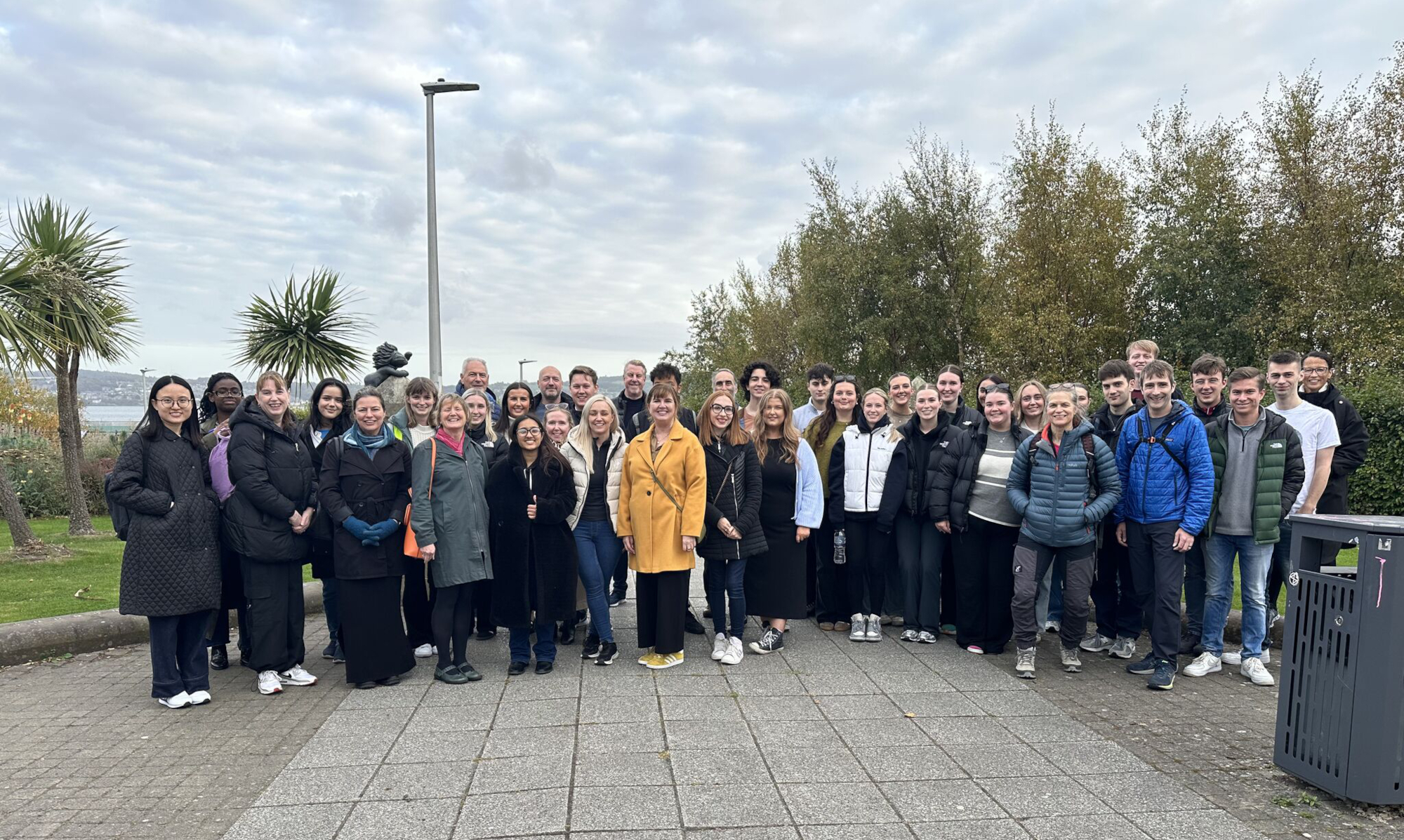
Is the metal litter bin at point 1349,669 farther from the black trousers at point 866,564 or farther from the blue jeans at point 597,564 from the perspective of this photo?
the blue jeans at point 597,564

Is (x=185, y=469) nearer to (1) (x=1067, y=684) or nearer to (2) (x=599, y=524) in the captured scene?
(2) (x=599, y=524)

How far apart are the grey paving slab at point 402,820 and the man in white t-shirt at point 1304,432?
17.9 feet

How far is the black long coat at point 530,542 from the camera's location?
5953mm

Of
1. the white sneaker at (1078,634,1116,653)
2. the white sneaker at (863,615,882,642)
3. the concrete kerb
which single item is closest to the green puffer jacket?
the white sneaker at (1078,634,1116,653)

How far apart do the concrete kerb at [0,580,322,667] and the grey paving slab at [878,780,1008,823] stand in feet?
14.3

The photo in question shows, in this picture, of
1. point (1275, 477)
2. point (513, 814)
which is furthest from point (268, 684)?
point (1275, 477)

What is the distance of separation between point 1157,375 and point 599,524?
392 centimetres

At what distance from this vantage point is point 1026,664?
5.95 meters

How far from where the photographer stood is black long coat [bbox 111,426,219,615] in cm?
524

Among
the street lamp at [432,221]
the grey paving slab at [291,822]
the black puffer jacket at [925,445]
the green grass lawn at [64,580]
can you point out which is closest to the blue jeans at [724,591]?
the black puffer jacket at [925,445]

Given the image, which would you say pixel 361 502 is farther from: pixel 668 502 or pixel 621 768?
pixel 621 768

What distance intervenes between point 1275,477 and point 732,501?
3531 millimetres

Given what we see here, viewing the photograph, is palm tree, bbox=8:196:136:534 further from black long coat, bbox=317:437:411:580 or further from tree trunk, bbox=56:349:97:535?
black long coat, bbox=317:437:411:580

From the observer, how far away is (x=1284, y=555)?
19.8 ft
